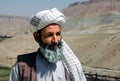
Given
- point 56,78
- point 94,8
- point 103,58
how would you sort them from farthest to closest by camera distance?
point 94,8 → point 103,58 → point 56,78

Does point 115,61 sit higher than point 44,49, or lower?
lower

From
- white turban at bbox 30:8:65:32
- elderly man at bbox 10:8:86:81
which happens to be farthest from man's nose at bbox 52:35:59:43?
white turban at bbox 30:8:65:32

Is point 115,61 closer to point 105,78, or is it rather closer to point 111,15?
point 105,78

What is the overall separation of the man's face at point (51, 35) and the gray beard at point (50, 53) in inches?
1.6

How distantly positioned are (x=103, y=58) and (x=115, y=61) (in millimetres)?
2229

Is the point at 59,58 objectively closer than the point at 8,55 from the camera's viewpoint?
Yes

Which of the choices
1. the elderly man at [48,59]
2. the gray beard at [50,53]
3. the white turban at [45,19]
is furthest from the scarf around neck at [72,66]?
the white turban at [45,19]

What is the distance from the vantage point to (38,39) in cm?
365

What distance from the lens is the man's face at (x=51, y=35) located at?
358cm

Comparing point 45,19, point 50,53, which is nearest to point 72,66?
point 50,53

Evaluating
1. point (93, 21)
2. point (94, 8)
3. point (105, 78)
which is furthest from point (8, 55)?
point (94, 8)

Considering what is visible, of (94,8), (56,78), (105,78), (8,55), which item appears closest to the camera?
(56,78)

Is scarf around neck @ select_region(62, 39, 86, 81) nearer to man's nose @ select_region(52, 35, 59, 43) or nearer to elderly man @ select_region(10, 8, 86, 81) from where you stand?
elderly man @ select_region(10, 8, 86, 81)

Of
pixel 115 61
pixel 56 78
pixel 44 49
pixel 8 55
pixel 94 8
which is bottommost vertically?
pixel 94 8
